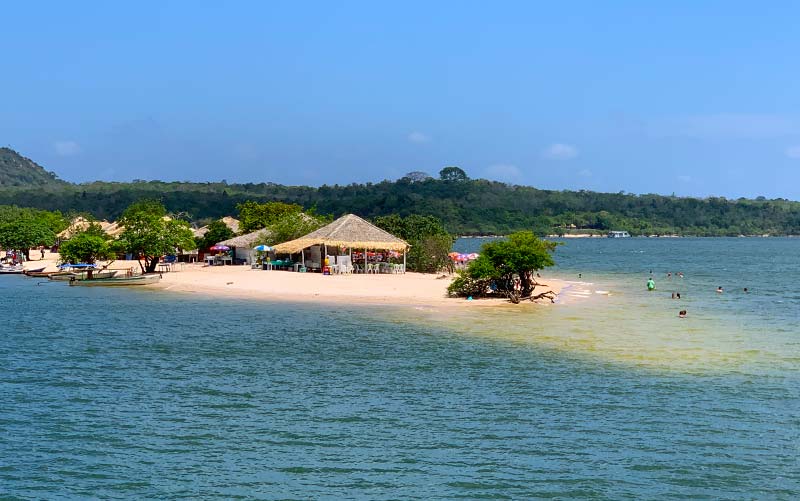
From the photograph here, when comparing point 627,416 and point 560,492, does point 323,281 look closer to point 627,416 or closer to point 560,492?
point 627,416

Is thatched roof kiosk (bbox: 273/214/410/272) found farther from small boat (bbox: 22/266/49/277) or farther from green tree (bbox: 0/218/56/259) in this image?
green tree (bbox: 0/218/56/259)

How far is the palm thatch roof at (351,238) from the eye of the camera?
4491 centimetres

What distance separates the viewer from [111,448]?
1359cm

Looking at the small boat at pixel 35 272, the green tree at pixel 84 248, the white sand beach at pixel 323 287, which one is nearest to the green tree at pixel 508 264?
the white sand beach at pixel 323 287

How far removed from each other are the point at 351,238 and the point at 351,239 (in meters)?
0.11

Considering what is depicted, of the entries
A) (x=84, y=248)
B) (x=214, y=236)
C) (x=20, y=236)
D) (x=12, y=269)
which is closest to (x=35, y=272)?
(x=12, y=269)

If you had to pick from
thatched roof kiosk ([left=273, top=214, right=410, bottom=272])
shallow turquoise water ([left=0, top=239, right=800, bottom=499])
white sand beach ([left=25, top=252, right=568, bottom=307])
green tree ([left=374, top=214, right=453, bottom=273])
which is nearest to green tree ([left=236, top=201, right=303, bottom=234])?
green tree ([left=374, top=214, right=453, bottom=273])

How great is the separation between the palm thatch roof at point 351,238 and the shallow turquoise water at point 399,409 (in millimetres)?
15362

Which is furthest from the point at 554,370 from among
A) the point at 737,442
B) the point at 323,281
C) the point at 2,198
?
the point at 2,198

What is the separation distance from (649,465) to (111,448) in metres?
8.80

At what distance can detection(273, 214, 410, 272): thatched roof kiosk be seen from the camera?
44.9m

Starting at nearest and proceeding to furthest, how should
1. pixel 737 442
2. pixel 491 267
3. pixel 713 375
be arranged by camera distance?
pixel 737 442 → pixel 713 375 → pixel 491 267

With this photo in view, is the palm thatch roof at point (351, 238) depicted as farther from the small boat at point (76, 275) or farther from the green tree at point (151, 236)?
the small boat at point (76, 275)

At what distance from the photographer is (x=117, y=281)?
47062mm
